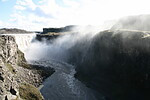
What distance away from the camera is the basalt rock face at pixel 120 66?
4412cm

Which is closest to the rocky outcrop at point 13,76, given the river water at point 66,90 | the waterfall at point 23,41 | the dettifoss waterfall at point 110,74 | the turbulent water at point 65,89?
the turbulent water at point 65,89

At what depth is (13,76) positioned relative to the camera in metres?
42.4

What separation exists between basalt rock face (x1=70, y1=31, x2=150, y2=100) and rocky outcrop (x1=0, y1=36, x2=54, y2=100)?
17.4 m

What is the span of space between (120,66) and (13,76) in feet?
100

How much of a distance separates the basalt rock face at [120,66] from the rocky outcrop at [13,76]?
17406 mm

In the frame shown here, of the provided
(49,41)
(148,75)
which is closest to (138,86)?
(148,75)

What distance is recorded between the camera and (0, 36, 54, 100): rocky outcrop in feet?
119

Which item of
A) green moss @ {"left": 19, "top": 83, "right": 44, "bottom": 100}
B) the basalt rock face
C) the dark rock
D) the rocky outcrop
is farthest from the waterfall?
the dark rock

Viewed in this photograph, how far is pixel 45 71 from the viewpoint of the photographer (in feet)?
251

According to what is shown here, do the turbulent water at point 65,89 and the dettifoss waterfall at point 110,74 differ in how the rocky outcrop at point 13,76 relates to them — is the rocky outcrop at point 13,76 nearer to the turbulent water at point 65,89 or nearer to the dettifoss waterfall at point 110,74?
the turbulent water at point 65,89

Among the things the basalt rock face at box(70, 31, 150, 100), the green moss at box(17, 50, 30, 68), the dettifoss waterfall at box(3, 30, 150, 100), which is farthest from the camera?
the green moss at box(17, 50, 30, 68)

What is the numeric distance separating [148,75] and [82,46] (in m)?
52.3

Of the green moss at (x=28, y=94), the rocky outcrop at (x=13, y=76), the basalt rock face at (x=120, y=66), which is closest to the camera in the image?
the rocky outcrop at (x=13, y=76)

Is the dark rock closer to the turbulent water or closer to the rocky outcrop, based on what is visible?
the rocky outcrop
